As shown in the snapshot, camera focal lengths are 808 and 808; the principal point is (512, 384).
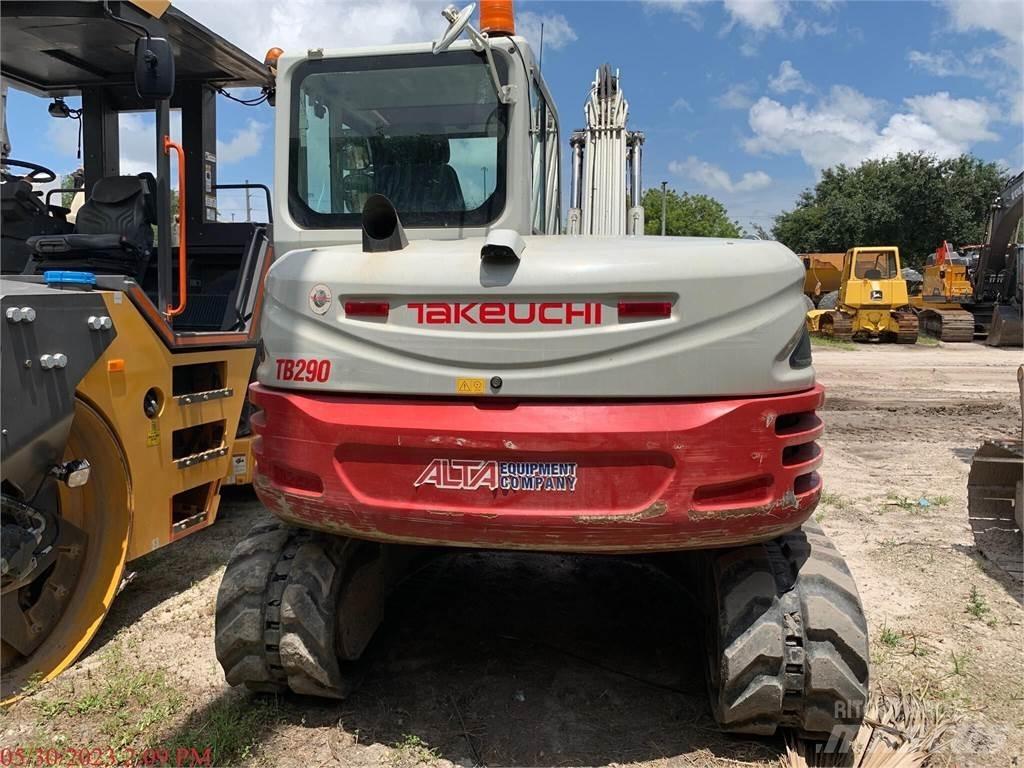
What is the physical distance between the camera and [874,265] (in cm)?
2061

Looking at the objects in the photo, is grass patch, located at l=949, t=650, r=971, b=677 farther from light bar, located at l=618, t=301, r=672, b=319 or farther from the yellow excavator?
the yellow excavator

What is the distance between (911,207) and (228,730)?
45.1 m

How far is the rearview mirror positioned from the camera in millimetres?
3539

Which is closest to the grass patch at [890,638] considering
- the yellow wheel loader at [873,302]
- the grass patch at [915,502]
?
the grass patch at [915,502]

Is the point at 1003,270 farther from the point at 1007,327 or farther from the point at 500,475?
the point at 500,475

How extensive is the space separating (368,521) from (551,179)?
8.04ft

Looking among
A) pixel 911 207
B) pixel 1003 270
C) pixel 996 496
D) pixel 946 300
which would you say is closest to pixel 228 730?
pixel 996 496

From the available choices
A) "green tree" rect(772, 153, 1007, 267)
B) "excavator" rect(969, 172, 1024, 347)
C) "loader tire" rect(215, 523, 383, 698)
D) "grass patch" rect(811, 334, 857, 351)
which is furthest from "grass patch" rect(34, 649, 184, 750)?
"green tree" rect(772, 153, 1007, 267)

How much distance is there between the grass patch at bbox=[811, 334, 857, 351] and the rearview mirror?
18108 mm

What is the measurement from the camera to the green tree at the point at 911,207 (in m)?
40.2

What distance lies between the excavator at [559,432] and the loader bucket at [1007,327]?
18983mm

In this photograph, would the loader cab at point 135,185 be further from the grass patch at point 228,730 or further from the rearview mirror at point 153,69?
the grass patch at point 228,730

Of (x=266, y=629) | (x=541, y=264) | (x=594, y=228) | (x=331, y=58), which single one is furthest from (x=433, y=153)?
(x=594, y=228)

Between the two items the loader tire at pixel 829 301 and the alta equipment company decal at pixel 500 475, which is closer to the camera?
the alta equipment company decal at pixel 500 475
